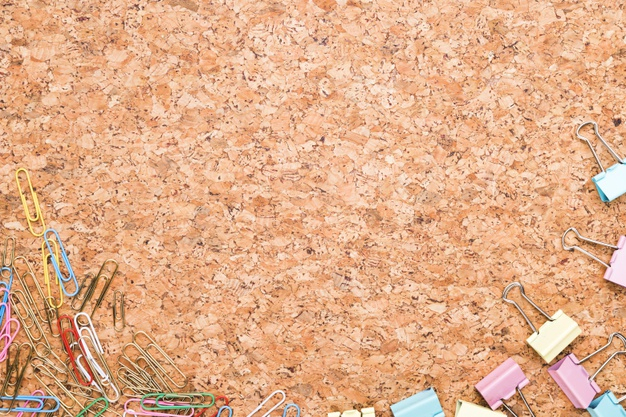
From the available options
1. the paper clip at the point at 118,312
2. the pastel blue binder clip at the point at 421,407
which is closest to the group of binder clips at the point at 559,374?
the pastel blue binder clip at the point at 421,407

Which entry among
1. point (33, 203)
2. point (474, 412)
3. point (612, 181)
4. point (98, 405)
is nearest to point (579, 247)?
point (612, 181)

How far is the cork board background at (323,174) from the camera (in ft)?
6.88

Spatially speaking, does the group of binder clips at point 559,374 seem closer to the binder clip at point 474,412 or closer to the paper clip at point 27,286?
the binder clip at point 474,412

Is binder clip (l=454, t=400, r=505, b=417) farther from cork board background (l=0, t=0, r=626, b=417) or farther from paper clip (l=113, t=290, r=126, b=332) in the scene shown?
paper clip (l=113, t=290, r=126, b=332)

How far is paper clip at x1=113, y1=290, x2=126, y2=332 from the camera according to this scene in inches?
83.9

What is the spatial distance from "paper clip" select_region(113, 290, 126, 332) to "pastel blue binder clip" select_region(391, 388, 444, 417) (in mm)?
1013

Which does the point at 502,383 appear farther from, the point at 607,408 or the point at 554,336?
the point at 607,408

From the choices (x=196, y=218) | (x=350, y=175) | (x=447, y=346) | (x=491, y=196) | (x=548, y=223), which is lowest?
(x=447, y=346)

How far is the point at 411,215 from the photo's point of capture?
2121mm

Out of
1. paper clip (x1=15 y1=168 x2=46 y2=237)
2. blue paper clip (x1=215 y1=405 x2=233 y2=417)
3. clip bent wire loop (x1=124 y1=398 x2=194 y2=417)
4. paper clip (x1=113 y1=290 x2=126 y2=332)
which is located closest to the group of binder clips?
blue paper clip (x1=215 y1=405 x2=233 y2=417)

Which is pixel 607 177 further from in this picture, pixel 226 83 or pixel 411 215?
pixel 226 83

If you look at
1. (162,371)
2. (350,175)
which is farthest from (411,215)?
(162,371)

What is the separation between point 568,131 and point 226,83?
1223 millimetres

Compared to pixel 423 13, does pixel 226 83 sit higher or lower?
higher
